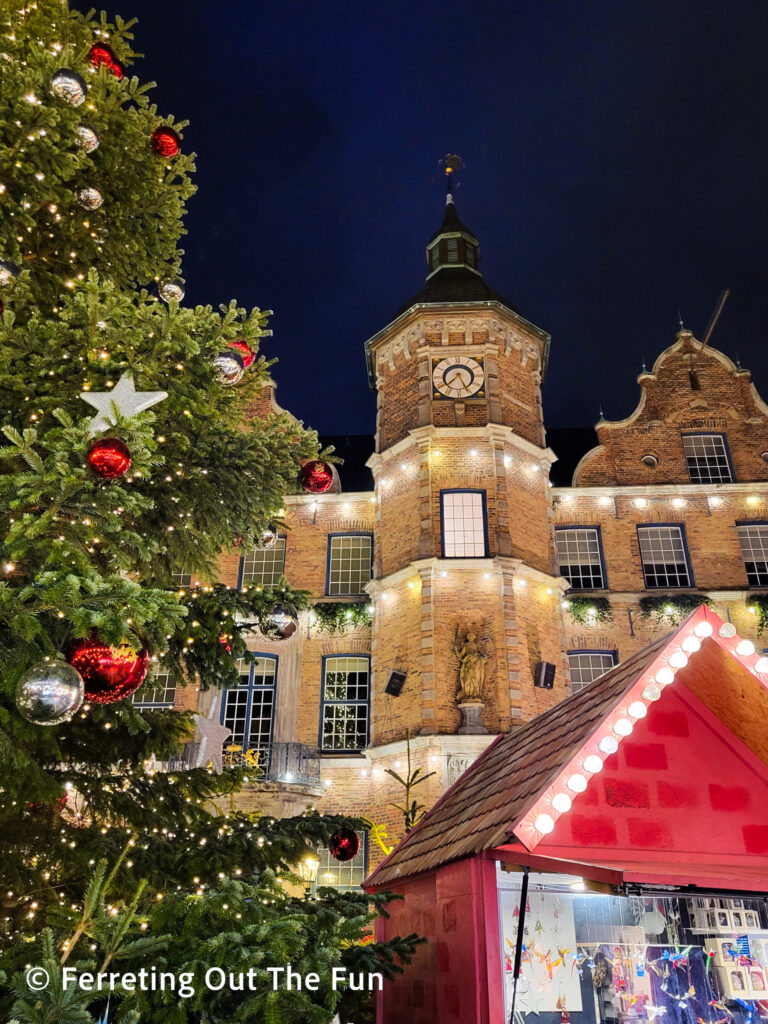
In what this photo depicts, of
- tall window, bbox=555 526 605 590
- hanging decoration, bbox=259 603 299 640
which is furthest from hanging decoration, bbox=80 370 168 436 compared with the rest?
tall window, bbox=555 526 605 590

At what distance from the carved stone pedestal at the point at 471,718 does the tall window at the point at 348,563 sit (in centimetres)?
444

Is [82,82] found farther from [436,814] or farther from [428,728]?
[428,728]

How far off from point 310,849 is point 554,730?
186 centimetres

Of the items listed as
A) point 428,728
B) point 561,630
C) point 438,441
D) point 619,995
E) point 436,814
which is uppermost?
point 438,441

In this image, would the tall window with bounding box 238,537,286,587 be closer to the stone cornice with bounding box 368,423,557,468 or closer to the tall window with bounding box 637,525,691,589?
the stone cornice with bounding box 368,423,557,468

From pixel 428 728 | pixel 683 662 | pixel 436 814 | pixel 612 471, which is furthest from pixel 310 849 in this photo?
pixel 612 471

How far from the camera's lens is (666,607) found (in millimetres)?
16203

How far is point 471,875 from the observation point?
3.48m

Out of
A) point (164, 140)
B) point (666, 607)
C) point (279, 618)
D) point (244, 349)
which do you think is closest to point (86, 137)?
point (164, 140)

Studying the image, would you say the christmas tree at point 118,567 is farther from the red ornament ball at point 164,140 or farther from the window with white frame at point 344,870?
the window with white frame at point 344,870

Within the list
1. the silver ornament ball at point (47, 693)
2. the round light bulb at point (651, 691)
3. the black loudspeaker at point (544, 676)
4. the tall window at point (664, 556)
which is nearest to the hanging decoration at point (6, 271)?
the silver ornament ball at point (47, 693)

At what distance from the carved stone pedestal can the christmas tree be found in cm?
816

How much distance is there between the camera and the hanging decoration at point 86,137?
4.63 metres

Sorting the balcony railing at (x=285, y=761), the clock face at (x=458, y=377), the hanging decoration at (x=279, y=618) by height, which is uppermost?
the clock face at (x=458, y=377)
